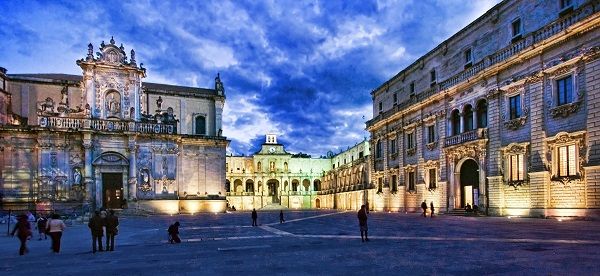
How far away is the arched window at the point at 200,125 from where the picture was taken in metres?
54.0

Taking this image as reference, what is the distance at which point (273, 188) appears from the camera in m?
96.2

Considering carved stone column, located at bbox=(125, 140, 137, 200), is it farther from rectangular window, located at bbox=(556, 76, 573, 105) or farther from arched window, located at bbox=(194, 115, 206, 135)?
rectangular window, located at bbox=(556, 76, 573, 105)

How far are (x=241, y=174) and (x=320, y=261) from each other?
82870 mm

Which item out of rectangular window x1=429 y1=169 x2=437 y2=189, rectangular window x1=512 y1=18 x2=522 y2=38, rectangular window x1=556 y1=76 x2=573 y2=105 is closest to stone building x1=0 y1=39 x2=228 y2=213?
rectangular window x1=429 y1=169 x2=437 y2=189

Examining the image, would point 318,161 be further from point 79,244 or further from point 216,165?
point 79,244

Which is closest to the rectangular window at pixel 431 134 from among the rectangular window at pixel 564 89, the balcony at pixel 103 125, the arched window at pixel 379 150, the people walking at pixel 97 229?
the arched window at pixel 379 150

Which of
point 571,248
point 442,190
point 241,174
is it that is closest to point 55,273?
point 571,248

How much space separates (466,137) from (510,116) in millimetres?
4445

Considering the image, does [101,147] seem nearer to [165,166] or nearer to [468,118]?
[165,166]

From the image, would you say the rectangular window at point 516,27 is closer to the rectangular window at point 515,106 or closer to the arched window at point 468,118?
the rectangular window at point 515,106

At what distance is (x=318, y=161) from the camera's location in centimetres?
9869

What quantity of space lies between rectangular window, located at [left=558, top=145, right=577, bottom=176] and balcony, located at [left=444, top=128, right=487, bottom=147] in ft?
21.7

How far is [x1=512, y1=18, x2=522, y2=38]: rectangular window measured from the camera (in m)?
29.8

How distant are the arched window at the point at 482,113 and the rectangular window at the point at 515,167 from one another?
4011mm
